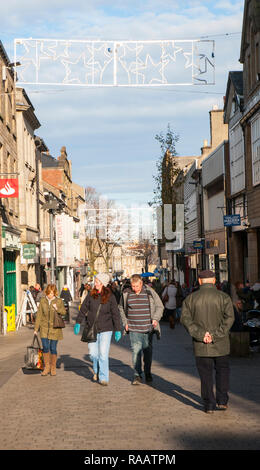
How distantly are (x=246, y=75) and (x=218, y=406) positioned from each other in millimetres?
22883

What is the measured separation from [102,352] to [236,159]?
23.0m

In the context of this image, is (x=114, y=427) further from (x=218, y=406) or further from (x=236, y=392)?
(x=236, y=392)

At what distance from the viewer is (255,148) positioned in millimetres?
27703

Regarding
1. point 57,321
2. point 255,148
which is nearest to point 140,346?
point 57,321

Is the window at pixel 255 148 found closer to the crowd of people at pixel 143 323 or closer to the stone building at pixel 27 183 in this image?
the stone building at pixel 27 183

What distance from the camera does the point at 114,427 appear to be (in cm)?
771

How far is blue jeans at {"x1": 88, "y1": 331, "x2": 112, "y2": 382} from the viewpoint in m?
11.1

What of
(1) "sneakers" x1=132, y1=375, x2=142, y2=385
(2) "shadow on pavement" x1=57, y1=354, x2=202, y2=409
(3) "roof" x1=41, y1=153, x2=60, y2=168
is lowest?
(2) "shadow on pavement" x1=57, y1=354, x2=202, y2=409

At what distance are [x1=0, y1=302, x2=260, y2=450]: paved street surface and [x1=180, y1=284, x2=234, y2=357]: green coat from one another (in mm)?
793

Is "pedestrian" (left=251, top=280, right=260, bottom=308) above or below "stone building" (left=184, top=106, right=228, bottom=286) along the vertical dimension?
below

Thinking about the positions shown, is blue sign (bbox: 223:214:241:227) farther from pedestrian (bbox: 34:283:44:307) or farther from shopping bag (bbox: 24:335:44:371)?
shopping bag (bbox: 24:335:44:371)

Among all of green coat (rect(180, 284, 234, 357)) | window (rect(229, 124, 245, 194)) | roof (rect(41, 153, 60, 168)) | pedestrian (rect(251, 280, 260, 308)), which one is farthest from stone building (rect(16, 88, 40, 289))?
roof (rect(41, 153, 60, 168))

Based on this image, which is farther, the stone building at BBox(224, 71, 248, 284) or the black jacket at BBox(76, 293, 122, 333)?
the stone building at BBox(224, 71, 248, 284)

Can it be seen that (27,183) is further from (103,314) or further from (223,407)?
(223,407)
